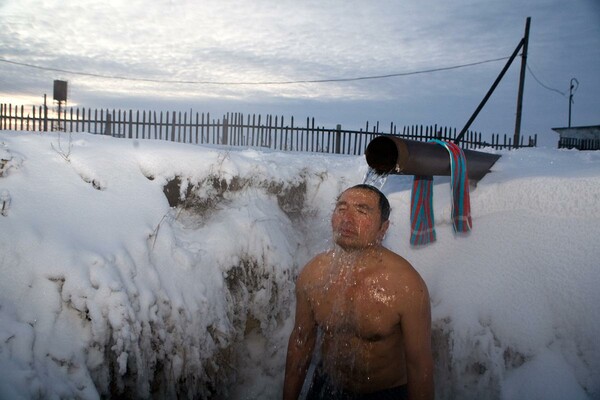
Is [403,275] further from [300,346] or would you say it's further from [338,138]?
[338,138]

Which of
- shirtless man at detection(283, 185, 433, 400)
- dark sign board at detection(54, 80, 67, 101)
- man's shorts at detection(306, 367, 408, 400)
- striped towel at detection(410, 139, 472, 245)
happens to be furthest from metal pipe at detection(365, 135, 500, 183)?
dark sign board at detection(54, 80, 67, 101)

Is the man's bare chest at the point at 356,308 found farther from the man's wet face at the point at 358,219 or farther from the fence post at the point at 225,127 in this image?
the fence post at the point at 225,127

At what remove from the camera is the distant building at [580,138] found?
1940cm

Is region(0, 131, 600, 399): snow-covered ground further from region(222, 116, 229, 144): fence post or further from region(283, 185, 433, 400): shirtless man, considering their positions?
region(222, 116, 229, 144): fence post

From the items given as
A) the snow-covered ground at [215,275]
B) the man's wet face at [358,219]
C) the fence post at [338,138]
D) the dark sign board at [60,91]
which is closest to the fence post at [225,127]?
the fence post at [338,138]

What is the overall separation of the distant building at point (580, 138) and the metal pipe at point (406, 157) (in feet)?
59.5

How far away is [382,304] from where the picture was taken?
2678 mm

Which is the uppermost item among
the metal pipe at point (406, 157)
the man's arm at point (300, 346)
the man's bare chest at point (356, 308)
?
the metal pipe at point (406, 157)

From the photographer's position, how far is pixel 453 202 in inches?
167

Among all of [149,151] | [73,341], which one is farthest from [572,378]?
[149,151]

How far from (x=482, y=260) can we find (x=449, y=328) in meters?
0.78

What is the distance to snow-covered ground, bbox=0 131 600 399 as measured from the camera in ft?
9.36

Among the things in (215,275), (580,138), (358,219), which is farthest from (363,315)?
(580,138)

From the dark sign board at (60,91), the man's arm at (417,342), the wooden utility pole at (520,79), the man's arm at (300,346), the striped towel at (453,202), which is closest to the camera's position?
the man's arm at (417,342)
